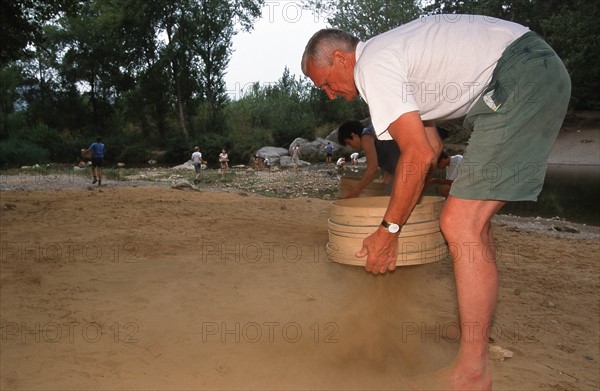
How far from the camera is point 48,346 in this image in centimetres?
321

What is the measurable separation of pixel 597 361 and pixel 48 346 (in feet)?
12.3

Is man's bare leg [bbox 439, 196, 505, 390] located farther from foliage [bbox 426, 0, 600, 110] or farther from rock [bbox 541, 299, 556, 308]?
foliage [bbox 426, 0, 600, 110]

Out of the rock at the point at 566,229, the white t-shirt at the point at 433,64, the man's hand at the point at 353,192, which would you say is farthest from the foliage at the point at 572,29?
the white t-shirt at the point at 433,64

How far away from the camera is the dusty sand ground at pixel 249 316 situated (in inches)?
116

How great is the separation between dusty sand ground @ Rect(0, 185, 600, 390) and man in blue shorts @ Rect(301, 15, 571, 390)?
0.80 m

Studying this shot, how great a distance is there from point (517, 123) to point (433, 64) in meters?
0.48

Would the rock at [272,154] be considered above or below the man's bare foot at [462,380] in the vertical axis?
above

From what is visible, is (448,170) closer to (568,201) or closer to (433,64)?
(433,64)

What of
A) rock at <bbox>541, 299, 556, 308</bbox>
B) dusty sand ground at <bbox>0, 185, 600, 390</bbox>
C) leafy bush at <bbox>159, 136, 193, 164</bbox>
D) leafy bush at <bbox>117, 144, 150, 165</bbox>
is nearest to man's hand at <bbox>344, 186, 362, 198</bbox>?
dusty sand ground at <bbox>0, 185, 600, 390</bbox>

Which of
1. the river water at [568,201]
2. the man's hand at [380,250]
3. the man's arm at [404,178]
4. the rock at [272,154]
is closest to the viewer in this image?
the man's arm at [404,178]

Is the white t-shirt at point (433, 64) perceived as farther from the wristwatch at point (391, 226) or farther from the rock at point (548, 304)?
the rock at point (548, 304)

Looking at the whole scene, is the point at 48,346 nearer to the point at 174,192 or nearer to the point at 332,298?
the point at 332,298

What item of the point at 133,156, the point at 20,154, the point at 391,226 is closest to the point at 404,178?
the point at 391,226

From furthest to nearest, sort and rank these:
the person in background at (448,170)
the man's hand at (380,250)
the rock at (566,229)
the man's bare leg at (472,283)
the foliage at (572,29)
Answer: the foliage at (572,29) → the rock at (566,229) → the person in background at (448,170) → the man's hand at (380,250) → the man's bare leg at (472,283)
